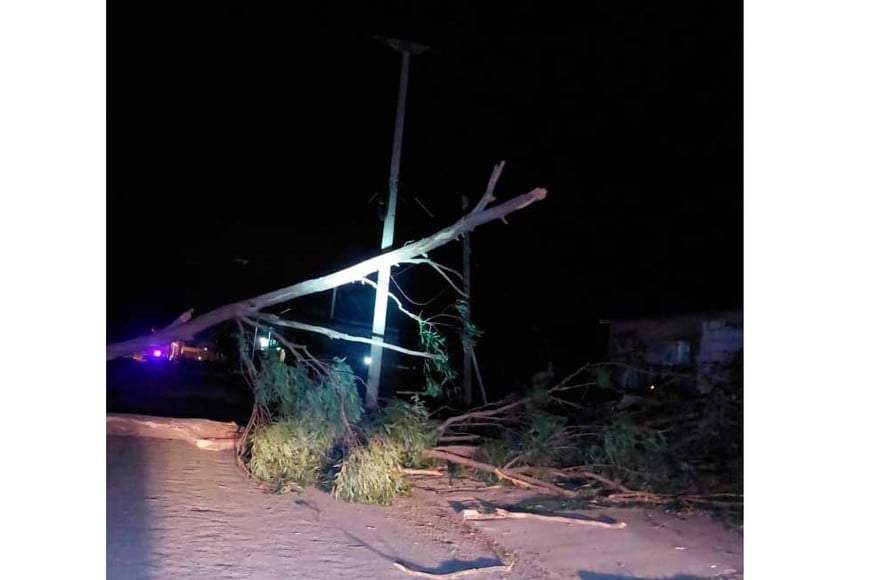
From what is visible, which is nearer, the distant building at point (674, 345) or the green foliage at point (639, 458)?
the green foliage at point (639, 458)

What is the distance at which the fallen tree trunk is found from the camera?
Answer: 5742 millimetres

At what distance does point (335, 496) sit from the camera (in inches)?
317

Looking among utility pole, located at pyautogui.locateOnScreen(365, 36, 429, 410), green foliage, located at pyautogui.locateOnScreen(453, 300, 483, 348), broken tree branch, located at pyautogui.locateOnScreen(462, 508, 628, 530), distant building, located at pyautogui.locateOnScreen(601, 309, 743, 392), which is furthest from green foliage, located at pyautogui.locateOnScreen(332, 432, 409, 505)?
distant building, located at pyautogui.locateOnScreen(601, 309, 743, 392)

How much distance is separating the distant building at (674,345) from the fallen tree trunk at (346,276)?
16.9ft

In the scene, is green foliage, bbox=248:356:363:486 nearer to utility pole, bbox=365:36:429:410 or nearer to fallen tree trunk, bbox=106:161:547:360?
fallen tree trunk, bbox=106:161:547:360

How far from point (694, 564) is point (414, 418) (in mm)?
3584

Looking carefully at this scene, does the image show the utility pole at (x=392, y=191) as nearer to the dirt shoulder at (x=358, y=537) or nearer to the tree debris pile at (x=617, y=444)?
the tree debris pile at (x=617, y=444)

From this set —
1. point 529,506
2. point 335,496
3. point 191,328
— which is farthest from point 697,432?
point 191,328

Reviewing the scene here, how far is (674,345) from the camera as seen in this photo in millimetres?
15312

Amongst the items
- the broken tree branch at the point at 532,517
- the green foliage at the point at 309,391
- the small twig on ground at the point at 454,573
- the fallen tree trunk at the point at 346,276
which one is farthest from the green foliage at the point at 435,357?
the small twig on ground at the point at 454,573

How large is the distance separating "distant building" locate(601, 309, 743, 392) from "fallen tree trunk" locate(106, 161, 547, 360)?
203 inches

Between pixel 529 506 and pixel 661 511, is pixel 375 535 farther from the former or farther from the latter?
pixel 661 511

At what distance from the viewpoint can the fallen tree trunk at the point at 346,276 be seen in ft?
18.8

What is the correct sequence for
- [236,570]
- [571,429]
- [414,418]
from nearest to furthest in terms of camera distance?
[236,570]
[414,418]
[571,429]
